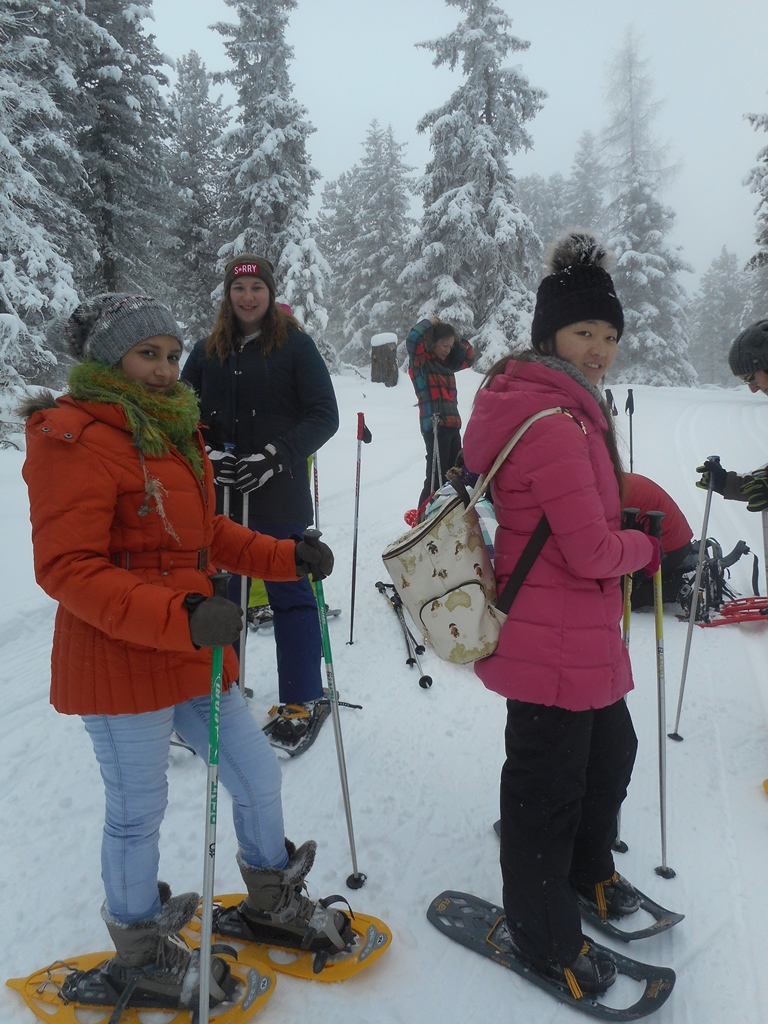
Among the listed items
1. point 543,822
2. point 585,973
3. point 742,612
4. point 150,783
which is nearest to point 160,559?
point 150,783

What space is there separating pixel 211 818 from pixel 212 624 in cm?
65

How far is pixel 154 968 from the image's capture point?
193cm

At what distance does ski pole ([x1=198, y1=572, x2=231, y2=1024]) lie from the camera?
5.57 ft

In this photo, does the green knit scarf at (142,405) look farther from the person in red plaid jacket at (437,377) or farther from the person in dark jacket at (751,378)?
the person in red plaid jacket at (437,377)

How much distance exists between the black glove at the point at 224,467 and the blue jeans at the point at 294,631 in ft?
1.29

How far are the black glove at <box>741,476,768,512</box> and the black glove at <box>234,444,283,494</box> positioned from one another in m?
2.46

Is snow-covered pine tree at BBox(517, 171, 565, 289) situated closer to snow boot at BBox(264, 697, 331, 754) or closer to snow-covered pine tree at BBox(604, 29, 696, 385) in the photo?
snow-covered pine tree at BBox(604, 29, 696, 385)

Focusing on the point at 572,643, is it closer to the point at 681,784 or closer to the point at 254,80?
the point at 681,784

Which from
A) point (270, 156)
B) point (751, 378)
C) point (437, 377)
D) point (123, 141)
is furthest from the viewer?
point (270, 156)

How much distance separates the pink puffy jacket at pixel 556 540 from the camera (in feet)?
6.02

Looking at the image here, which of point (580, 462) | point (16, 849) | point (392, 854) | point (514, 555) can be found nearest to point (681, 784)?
point (392, 854)

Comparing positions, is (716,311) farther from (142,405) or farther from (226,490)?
(142,405)

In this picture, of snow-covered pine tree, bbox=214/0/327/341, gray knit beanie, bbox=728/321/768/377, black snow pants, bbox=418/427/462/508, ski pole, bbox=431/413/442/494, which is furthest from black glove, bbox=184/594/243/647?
snow-covered pine tree, bbox=214/0/327/341

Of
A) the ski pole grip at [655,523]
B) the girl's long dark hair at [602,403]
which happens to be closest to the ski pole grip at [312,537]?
the girl's long dark hair at [602,403]
